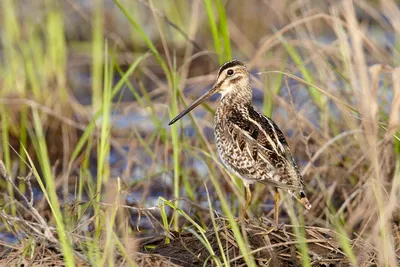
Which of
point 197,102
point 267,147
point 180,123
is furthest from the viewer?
point 180,123

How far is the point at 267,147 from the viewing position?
435 cm

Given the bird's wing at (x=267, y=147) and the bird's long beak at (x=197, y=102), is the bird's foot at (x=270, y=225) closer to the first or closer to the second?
the bird's wing at (x=267, y=147)

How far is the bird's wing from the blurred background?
223mm

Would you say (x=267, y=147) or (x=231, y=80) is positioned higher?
(x=231, y=80)

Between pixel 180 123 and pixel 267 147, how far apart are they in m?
1.07

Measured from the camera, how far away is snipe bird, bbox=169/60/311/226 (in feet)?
13.9

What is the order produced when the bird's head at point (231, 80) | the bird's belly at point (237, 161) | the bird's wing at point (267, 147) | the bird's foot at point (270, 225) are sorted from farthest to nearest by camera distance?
the bird's head at point (231, 80), the bird's belly at point (237, 161), the bird's wing at point (267, 147), the bird's foot at point (270, 225)

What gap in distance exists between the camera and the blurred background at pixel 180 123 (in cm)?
424

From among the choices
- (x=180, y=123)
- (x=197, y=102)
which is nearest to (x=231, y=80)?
(x=197, y=102)

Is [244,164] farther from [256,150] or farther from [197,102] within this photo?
[197,102]

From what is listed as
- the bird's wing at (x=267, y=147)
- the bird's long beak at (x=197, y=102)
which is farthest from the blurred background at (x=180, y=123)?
the bird's wing at (x=267, y=147)

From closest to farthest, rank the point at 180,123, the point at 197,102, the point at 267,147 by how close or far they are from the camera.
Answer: the point at 267,147
the point at 197,102
the point at 180,123

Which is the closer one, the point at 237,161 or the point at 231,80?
the point at 237,161

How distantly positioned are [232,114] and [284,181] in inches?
24.7
